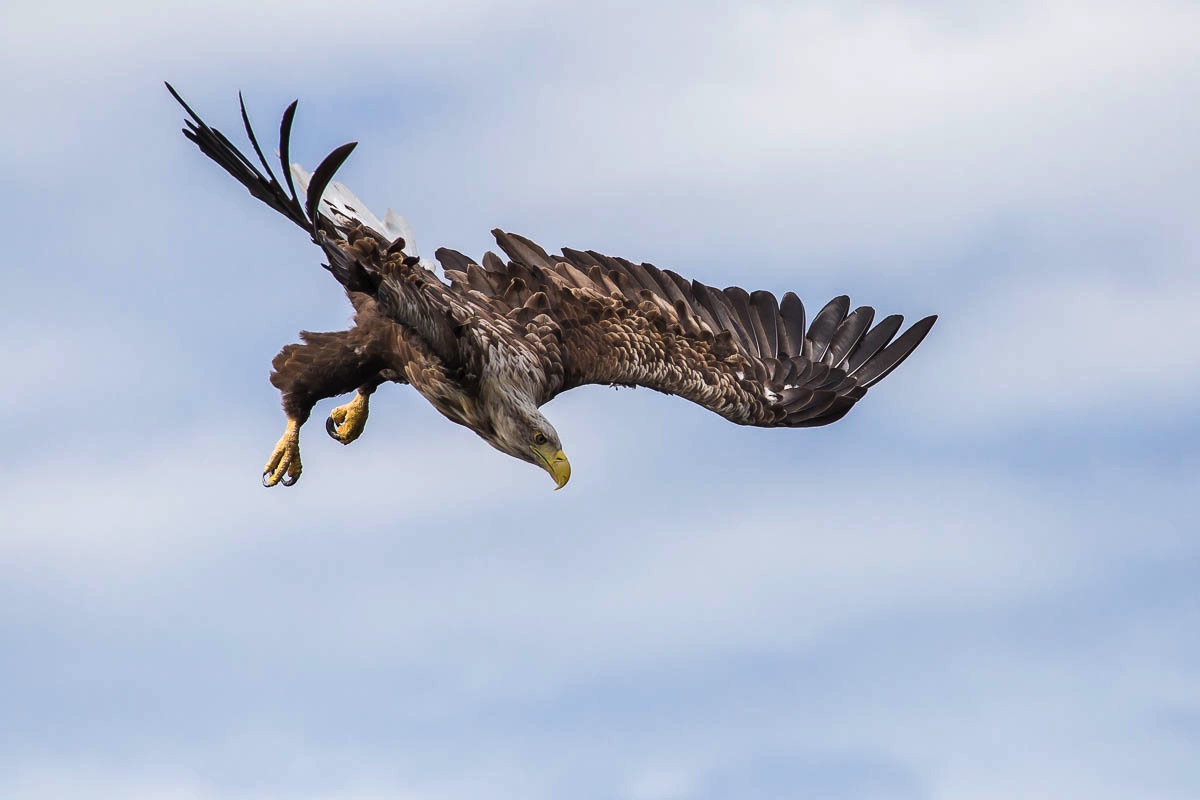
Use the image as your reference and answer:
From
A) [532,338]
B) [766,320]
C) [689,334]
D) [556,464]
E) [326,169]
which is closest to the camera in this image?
[326,169]

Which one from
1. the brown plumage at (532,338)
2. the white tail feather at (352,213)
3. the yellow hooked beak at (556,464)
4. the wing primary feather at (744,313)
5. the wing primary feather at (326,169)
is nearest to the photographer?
the wing primary feather at (326,169)

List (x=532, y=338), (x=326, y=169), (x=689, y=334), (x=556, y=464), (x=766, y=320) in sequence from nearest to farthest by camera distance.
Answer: (x=326, y=169) < (x=556, y=464) < (x=532, y=338) < (x=689, y=334) < (x=766, y=320)

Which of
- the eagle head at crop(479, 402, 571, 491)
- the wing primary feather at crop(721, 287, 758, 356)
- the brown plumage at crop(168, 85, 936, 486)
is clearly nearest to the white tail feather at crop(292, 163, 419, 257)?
the brown plumage at crop(168, 85, 936, 486)

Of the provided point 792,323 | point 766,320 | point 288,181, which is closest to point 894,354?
point 792,323

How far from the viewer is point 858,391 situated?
15961 millimetres

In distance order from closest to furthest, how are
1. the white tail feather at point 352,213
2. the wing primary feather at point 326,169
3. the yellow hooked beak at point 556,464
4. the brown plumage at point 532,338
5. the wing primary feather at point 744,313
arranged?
the wing primary feather at point 326,169, the brown plumage at point 532,338, the yellow hooked beak at point 556,464, the white tail feather at point 352,213, the wing primary feather at point 744,313

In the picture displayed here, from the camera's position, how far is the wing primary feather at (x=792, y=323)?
16.2 m

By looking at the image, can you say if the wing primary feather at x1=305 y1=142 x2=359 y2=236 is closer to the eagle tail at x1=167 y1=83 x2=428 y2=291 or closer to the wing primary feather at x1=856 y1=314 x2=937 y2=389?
the eagle tail at x1=167 y1=83 x2=428 y2=291

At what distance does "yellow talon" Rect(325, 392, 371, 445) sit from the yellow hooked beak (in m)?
1.87

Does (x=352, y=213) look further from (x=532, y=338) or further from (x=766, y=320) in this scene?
(x=766, y=320)

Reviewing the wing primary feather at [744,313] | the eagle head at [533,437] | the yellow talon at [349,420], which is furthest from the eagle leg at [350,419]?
the wing primary feather at [744,313]

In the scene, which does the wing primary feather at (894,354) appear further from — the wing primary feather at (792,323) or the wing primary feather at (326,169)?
the wing primary feather at (326,169)

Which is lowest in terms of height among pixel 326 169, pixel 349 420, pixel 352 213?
pixel 326 169

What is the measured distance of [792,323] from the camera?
53.5 feet
